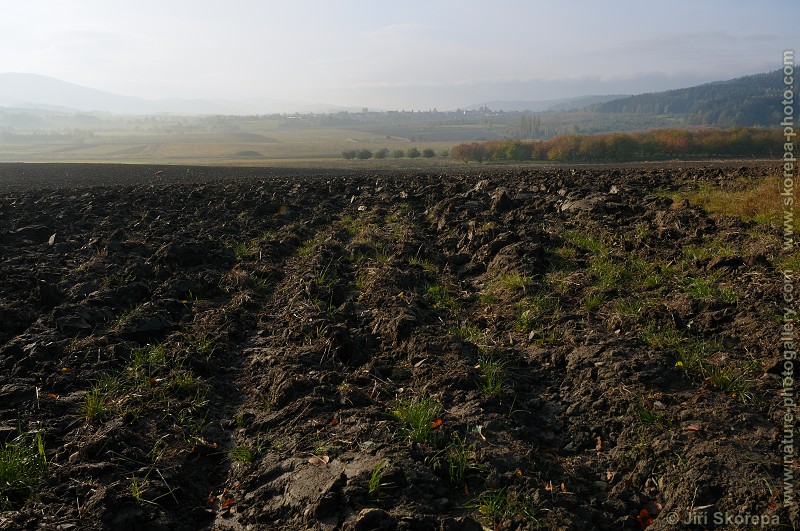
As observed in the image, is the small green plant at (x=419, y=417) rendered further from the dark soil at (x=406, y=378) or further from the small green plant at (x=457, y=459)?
the small green plant at (x=457, y=459)

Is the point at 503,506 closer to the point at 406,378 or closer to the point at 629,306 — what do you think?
the point at 406,378

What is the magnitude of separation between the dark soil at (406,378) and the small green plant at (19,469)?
0.11 m

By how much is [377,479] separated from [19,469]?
2.92 metres

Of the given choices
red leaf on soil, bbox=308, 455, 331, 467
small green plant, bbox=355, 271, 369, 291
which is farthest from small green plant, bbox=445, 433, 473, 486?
small green plant, bbox=355, 271, 369, 291

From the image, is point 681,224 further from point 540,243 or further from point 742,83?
point 742,83

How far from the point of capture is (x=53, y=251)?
11594 millimetres

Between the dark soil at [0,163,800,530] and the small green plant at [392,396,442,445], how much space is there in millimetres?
25

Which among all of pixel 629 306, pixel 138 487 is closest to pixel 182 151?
pixel 629 306

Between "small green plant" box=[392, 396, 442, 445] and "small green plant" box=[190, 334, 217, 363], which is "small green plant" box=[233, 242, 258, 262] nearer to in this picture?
"small green plant" box=[190, 334, 217, 363]

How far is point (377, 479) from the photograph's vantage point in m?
3.93

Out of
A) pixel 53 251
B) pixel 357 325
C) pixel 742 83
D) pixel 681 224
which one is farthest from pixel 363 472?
pixel 742 83

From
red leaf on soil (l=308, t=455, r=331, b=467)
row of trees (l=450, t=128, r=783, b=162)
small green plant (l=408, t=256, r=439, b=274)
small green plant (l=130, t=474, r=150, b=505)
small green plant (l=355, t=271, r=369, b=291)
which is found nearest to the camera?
small green plant (l=130, t=474, r=150, b=505)

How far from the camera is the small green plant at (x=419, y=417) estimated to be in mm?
4508

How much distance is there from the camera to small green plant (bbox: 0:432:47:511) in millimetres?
4008
